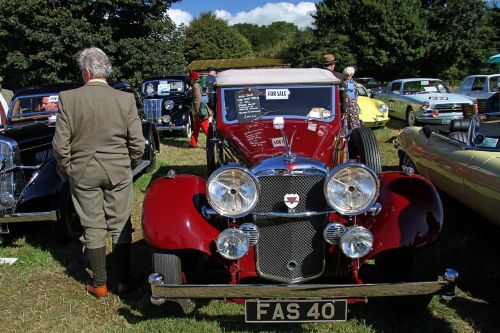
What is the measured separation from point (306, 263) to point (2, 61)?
21528mm

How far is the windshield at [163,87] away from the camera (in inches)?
507

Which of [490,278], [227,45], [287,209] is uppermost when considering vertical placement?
[227,45]

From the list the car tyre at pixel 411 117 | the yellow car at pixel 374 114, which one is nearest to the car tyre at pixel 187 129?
the yellow car at pixel 374 114

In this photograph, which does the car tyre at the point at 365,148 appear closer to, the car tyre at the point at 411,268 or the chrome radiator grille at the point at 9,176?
the car tyre at the point at 411,268

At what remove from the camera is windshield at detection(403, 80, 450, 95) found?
13.5 m

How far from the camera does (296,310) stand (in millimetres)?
2775

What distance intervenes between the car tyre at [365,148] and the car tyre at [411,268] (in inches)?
37.4

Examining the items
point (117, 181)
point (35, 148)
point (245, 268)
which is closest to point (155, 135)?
point (35, 148)

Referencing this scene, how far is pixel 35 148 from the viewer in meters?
5.20

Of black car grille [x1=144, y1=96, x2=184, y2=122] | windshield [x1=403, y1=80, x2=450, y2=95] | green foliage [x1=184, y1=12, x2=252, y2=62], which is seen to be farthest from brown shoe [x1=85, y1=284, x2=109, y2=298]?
green foliage [x1=184, y1=12, x2=252, y2=62]

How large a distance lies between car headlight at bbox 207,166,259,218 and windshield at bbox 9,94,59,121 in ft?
15.6

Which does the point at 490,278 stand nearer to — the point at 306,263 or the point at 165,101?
the point at 306,263

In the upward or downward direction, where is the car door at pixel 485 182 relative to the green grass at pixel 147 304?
Answer: upward

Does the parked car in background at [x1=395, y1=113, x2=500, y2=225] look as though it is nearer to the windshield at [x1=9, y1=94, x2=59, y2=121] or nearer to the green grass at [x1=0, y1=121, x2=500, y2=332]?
the green grass at [x1=0, y1=121, x2=500, y2=332]
